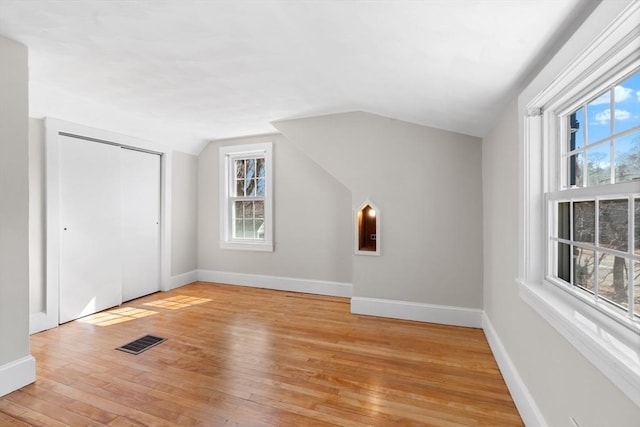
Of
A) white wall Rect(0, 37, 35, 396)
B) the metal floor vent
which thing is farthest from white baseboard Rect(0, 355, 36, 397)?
the metal floor vent

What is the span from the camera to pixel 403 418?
1.81 m

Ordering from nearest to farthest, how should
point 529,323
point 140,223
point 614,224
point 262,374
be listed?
point 614,224
point 529,323
point 262,374
point 140,223

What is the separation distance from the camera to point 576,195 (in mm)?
1402

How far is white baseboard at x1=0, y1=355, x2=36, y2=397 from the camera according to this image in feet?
6.60

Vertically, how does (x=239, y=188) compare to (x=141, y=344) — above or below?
above

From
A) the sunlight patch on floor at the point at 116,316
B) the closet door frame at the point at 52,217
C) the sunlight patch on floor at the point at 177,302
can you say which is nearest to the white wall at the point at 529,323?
the sunlight patch on floor at the point at 177,302

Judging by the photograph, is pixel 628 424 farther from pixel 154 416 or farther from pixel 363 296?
pixel 363 296

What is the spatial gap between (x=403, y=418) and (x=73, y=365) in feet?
8.33

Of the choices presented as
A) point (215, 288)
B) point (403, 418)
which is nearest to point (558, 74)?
point (403, 418)

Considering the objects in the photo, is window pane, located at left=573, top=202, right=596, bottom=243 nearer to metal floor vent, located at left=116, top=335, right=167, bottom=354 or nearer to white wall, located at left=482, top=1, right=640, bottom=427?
white wall, located at left=482, top=1, right=640, bottom=427

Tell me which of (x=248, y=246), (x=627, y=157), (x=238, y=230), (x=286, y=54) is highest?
(x=286, y=54)

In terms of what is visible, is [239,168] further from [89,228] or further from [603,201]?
[603,201]

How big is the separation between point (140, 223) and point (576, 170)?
15.5 feet

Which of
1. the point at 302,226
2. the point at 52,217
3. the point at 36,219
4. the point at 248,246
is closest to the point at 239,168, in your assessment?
the point at 248,246
